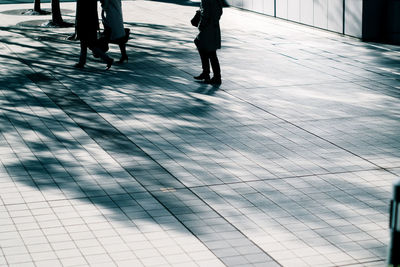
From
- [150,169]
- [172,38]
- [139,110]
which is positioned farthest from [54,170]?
[172,38]

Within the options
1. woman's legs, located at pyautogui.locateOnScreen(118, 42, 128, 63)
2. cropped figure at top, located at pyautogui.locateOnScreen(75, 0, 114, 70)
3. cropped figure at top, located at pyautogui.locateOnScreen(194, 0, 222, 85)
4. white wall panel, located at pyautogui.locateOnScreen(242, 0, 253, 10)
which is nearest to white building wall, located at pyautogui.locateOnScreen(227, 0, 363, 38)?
white wall panel, located at pyautogui.locateOnScreen(242, 0, 253, 10)

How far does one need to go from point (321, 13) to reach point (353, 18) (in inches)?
60.5

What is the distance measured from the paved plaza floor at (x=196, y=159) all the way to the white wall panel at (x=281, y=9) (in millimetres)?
5858

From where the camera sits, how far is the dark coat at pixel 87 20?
14.8 m

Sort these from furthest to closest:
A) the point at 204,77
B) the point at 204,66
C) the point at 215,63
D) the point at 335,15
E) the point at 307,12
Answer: the point at 307,12, the point at 335,15, the point at 204,77, the point at 204,66, the point at 215,63

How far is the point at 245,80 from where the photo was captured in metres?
14.3

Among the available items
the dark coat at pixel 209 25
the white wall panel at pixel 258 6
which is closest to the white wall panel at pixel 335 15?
the white wall panel at pixel 258 6

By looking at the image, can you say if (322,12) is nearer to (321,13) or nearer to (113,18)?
(321,13)

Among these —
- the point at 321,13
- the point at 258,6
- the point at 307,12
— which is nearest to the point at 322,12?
the point at 321,13

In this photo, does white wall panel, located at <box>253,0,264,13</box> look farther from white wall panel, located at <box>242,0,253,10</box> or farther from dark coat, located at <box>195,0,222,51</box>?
dark coat, located at <box>195,0,222,51</box>

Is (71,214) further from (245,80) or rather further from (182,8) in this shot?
(182,8)

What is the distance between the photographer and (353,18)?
19359mm

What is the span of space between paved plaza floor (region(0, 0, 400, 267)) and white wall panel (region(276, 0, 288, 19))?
5858 mm

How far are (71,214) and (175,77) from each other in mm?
7218
